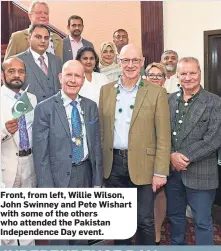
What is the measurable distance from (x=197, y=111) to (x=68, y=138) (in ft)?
2.04

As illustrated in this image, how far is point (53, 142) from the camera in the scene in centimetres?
187

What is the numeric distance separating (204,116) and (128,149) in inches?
15.5

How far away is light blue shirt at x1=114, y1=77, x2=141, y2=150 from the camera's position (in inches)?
76.4

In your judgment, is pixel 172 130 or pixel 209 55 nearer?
pixel 172 130

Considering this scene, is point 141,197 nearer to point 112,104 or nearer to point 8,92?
point 112,104

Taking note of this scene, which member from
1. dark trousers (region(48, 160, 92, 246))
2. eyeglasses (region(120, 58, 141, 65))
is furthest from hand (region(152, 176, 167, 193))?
eyeglasses (region(120, 58, 141, 65))

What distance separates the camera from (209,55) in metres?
2.24

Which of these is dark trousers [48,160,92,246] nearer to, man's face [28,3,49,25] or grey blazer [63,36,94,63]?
grey blazer [63,36,94,63]

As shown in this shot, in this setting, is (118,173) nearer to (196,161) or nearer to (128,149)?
(128,149)

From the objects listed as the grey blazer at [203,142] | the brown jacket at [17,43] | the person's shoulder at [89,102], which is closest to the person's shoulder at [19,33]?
the brown jacket at [17,43]

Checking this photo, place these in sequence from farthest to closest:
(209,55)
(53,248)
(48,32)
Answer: (209,55), (48,32), (53,248)

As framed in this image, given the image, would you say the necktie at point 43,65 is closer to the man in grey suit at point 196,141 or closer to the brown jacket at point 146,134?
the brown jacket at point 146,134

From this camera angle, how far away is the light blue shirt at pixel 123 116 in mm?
1939

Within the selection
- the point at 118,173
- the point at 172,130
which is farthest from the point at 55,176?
the point at 172,130
